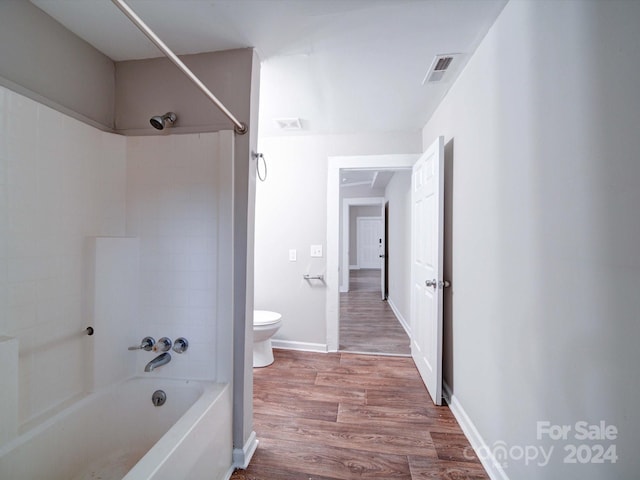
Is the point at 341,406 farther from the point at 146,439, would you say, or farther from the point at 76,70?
the point at 76,70

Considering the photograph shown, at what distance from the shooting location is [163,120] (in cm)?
151

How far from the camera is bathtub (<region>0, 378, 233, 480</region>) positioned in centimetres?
99

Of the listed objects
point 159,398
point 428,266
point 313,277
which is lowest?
point 159,398

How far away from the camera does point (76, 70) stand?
143cm

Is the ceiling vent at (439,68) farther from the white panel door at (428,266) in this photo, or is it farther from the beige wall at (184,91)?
the beige wall at (184,91)

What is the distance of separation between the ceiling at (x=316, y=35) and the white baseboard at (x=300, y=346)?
2.37m

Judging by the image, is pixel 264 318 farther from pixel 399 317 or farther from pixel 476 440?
pixel 399 317

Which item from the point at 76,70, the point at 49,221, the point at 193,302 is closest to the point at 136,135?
the point at 76,70

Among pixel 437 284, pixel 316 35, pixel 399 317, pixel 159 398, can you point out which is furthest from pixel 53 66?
pixel 399 317

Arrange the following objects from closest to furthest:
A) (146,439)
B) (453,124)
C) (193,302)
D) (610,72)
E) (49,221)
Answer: (610,72), (49,221), (146,439), (193,302), (453,124)

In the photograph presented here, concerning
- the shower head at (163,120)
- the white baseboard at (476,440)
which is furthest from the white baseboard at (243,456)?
the shower head at (163,120)

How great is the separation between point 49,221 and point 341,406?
203cm

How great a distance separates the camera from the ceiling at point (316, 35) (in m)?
1.26

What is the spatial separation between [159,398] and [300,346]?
1576mm
